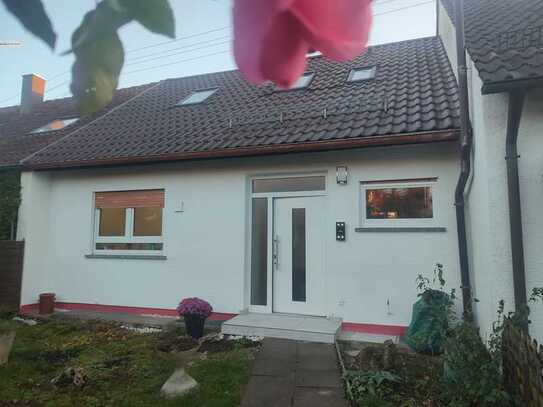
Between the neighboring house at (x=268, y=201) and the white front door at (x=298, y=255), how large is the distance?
0.02 m

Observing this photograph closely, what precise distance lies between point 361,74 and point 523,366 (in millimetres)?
Result: 7226

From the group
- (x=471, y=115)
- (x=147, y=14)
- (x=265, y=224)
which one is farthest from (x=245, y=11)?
(x=265, y=224)

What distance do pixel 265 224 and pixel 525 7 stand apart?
5534mm

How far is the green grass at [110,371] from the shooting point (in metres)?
4.03

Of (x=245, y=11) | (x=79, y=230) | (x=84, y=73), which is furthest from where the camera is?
(x=79, y=230)

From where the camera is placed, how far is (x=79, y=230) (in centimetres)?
839

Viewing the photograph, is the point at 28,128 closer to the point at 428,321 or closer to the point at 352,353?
the point at 352,353

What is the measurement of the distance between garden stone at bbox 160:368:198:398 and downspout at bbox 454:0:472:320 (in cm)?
351

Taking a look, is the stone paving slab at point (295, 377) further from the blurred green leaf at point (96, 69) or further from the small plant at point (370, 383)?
the blurred green leaf at point (96, 69)

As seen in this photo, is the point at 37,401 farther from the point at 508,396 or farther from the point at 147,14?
the point at 147,14

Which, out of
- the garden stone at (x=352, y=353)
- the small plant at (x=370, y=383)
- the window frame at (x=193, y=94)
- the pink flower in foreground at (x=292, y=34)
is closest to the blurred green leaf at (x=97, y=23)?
the pink flower in foreground at (x=292, y=34)

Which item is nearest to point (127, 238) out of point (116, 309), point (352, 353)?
point (116, 309)

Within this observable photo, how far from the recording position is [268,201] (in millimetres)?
7117

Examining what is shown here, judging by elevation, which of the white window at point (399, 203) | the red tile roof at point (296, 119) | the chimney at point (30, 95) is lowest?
the white window at point (399, 203)
